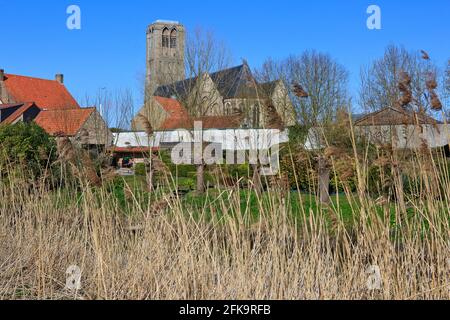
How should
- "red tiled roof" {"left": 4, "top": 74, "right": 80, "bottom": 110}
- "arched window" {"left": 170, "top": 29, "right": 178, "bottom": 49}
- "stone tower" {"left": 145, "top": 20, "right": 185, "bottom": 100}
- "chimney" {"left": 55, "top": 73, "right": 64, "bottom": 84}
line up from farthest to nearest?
1. "arched window" {"left": 170, "top": 29, "right": 178, "bottom": 49}
2. "stone tower" {"left": 145, "top": 20, "right": 185, "bottom": 100}
3. "chimney" {"left": 55, "top": 73, "right": 64, "bottom": 84}
4. "red tiled roof" {"left": 4, "top": 74, "right": 80, "bottom": 110}

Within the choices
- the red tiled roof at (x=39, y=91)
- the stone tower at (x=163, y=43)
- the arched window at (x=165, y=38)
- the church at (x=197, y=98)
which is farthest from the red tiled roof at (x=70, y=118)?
the arched window at (x=165, y=38)

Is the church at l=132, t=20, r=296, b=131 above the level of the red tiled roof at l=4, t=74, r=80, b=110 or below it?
below

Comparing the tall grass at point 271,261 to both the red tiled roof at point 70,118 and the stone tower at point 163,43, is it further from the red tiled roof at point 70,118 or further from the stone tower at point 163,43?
the stone tower at point 163,43

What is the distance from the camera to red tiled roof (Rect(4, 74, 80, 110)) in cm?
3847

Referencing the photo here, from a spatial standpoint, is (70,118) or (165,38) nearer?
(70,118)

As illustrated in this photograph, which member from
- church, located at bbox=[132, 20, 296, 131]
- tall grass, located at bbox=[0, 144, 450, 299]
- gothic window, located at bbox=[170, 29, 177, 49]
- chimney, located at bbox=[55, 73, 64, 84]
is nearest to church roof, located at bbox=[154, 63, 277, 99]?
church, located at bbox=[132, 20, 296, 131]

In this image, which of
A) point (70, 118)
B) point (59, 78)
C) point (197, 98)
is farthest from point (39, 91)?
point (70, 118)

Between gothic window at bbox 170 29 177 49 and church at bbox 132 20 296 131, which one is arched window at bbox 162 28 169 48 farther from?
church at bbox 132 20 296 131

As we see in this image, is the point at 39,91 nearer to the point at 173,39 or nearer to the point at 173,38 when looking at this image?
the point at 173,39

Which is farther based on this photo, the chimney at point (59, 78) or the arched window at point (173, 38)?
the arched window at point (173, 38)

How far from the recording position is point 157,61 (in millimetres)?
63250

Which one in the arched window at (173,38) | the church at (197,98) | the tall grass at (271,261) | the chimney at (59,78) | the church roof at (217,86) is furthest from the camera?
the arched window at (173,38)

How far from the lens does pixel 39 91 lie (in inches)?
1608

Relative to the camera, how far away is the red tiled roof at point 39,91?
38472 mm
